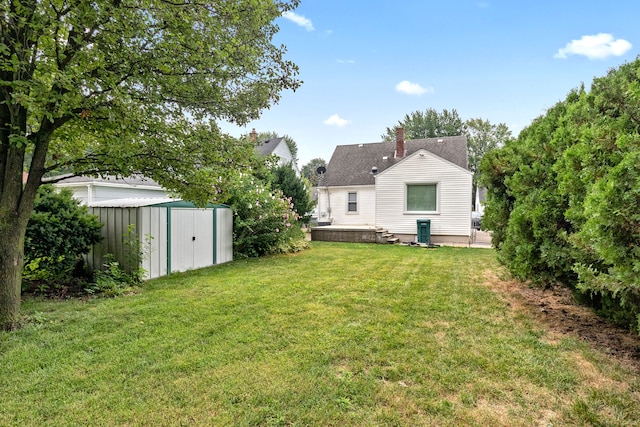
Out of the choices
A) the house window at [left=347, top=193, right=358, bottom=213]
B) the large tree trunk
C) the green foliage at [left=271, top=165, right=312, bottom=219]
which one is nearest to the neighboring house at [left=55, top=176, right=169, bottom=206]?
the green foliage at [left=271, top=165, right=312, bottom=219]

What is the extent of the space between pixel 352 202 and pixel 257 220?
32.3ft

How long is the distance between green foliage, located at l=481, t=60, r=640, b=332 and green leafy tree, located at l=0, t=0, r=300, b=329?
3845 millimetres

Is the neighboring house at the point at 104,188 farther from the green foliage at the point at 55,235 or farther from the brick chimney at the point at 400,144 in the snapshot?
the brick chimney at the point at 400,144

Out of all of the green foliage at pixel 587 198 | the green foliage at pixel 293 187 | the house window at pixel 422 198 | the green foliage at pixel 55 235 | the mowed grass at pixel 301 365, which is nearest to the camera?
the mowed grass at pixel 301 365

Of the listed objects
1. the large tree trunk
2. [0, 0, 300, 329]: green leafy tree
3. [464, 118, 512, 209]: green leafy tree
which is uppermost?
[464, 118, 512, 209]: green leafy tree

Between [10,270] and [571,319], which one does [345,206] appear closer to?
[571,319]

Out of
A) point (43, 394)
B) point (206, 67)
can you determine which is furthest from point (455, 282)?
point (43, 394)

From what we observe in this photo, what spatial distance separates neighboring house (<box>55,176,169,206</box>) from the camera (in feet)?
39.5

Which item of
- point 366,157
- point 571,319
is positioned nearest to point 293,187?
point 366,157

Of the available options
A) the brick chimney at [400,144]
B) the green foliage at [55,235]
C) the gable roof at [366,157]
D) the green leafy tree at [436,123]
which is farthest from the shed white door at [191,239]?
the green leafy tree at [436,123]

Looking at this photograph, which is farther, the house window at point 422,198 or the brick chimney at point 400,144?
the brick chimney at point 400,144

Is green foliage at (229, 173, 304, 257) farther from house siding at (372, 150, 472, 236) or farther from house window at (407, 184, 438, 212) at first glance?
house window at (407, 184, 438, 212)

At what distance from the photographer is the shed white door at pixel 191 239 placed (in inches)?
281

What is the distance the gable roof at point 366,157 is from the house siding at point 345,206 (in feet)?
1.28
